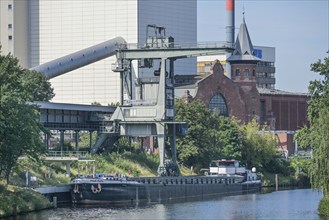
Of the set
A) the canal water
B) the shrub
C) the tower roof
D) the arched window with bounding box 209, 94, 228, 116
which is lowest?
the canal water

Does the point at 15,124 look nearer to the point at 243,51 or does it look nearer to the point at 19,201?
the point at 19,201

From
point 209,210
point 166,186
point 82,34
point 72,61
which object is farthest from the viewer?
point 82,34

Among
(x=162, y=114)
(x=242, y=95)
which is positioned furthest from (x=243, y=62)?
(x=162, y=114)

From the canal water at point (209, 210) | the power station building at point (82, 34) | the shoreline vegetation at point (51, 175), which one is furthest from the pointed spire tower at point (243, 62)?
the canal water at point (209, 210)

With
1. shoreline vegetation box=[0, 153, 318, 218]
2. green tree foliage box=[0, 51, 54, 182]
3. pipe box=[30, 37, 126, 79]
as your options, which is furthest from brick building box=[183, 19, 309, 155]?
green tree foliage box=[0, 51, 54, 182]

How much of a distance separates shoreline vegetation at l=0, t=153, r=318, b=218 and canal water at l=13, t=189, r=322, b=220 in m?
1.33

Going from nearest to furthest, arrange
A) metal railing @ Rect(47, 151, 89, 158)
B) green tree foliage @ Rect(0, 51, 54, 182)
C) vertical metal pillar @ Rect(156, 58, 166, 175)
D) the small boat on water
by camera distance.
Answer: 1. green tree foliage @ Rect(0, 51, 54, 182)
2. the small boat on water
3. metal railing @ Rect(47, 151, 89, 158)
4. vertical metal pillar @ Rect(156, 58, 166, 175)

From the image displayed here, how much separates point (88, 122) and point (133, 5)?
61.2 m

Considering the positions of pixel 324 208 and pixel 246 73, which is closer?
pixel 324 208

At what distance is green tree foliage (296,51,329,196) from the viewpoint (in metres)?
95.1

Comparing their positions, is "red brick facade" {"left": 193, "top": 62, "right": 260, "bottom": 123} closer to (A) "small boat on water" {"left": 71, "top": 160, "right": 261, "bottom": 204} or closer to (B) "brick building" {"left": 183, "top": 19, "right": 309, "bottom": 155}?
(B) "brick building" {"left": 183, "top": 19, "right": 309, "bottom": 155}

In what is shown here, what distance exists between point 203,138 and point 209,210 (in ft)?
137

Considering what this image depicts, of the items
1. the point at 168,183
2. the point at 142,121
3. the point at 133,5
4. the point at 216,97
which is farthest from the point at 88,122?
the point at 133,5

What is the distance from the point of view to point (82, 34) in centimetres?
19712
